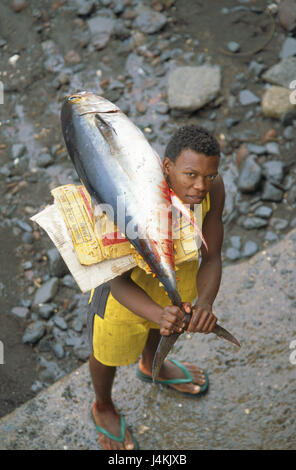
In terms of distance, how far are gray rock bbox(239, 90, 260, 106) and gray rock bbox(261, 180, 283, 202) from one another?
3.17 feet

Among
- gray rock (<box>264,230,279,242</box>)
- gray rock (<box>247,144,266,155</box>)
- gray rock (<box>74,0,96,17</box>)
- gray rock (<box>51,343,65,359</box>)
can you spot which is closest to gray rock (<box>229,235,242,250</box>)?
gray rock (<box>264,230,279,242</box>)

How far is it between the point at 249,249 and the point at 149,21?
283cm

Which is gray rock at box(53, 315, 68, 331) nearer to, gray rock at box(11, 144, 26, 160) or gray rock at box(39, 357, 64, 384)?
gray rock at box(39, 357, 64, 384)

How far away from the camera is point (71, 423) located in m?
3.04

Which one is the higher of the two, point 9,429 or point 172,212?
point 172,212

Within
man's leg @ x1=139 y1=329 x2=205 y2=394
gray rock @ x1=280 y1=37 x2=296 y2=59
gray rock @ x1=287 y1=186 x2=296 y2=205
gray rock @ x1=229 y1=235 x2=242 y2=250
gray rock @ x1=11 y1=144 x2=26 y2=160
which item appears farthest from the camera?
gray rock @ x1=280 y1=37 x2=296 y2=59

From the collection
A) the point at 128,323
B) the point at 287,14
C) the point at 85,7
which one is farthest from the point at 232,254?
the point at 85,7

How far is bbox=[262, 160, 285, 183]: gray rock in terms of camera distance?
12.9 feet

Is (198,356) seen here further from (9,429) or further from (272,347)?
(9,429)

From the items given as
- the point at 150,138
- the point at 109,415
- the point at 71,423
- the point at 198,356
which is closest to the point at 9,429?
the point at 71,423

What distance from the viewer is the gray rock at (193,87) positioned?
177 inches

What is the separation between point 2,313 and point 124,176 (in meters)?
2.37

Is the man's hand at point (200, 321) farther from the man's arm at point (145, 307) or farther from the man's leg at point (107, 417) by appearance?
the man's leg at point (107, 417)

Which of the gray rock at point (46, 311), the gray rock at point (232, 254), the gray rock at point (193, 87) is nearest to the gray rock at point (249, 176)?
the gray rock at point (232, 254)
